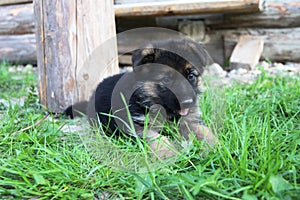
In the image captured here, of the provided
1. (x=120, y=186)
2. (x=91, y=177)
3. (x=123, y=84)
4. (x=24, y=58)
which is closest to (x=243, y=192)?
(x=120, y=186)

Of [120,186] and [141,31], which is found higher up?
[141,31]

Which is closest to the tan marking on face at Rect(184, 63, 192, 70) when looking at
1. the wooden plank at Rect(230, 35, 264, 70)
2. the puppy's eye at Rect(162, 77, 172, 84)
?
the puppy's eye at Rect(162, 77, 172, 84)

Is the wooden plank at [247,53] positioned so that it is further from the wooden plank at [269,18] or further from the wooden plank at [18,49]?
the wooden plank at [18,49]

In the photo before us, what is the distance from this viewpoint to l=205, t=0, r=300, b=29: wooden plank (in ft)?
17.6

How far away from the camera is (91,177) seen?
1932 mm

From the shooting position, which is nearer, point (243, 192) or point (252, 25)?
point (243, 192)

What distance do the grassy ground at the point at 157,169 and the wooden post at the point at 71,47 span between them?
1.61 feet

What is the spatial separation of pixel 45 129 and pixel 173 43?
1177mm

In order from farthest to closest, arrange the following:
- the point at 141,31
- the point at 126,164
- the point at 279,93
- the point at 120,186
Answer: the point at 141,31
the point at 279,93
the point at 126,164
the point at 120,186

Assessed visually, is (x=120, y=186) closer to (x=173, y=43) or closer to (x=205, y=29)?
(x=173, y=43)

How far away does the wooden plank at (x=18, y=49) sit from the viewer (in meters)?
6.48

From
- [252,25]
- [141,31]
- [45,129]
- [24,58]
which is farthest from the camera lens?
[24,58]

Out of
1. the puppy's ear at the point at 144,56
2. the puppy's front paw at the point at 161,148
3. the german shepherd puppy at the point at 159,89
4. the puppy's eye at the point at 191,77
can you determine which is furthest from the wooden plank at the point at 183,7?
the puppy's front paw at the point at 161,148

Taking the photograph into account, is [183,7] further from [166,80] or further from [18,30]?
[18,30]
